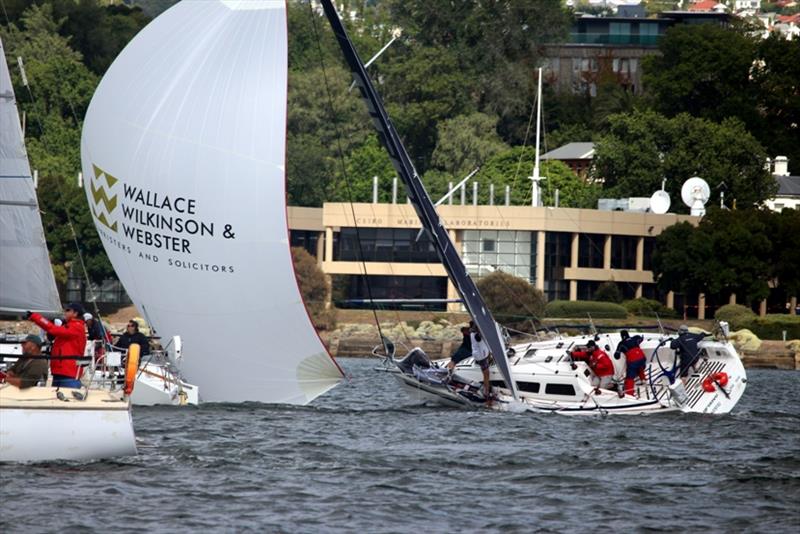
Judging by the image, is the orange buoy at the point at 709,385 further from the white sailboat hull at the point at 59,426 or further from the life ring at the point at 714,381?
the white sailboat hull at the point at 59,426

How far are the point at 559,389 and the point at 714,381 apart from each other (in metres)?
2.76

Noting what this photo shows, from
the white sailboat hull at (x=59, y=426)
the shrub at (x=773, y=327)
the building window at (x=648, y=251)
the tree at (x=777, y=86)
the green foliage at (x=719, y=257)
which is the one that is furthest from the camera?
the tree at (x=777, y=86)

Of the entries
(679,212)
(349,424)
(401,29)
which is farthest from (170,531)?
(401,29)

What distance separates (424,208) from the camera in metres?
32.1

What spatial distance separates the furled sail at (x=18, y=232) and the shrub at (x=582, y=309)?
4727 cm

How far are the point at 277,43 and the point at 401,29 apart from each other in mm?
90790

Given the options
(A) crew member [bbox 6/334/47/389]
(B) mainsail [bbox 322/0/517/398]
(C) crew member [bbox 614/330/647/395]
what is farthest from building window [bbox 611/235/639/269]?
(A) crew member [bbox 6/334/47/389]

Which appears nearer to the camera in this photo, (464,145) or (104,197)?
(104,197)

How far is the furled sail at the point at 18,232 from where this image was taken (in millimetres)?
27062

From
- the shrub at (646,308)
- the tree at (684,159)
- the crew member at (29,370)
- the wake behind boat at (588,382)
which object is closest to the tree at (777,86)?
the tree at (684,159)

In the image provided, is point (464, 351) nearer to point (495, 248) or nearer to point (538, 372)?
point (538, 372)

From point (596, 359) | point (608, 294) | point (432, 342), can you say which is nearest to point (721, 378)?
point (596, 359)

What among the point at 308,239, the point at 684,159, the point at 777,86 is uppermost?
the point at 777,86

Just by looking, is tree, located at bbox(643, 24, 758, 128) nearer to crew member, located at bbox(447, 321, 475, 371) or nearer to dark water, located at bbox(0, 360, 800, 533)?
crew member, located at bbox(447, 321, 475, 371)
